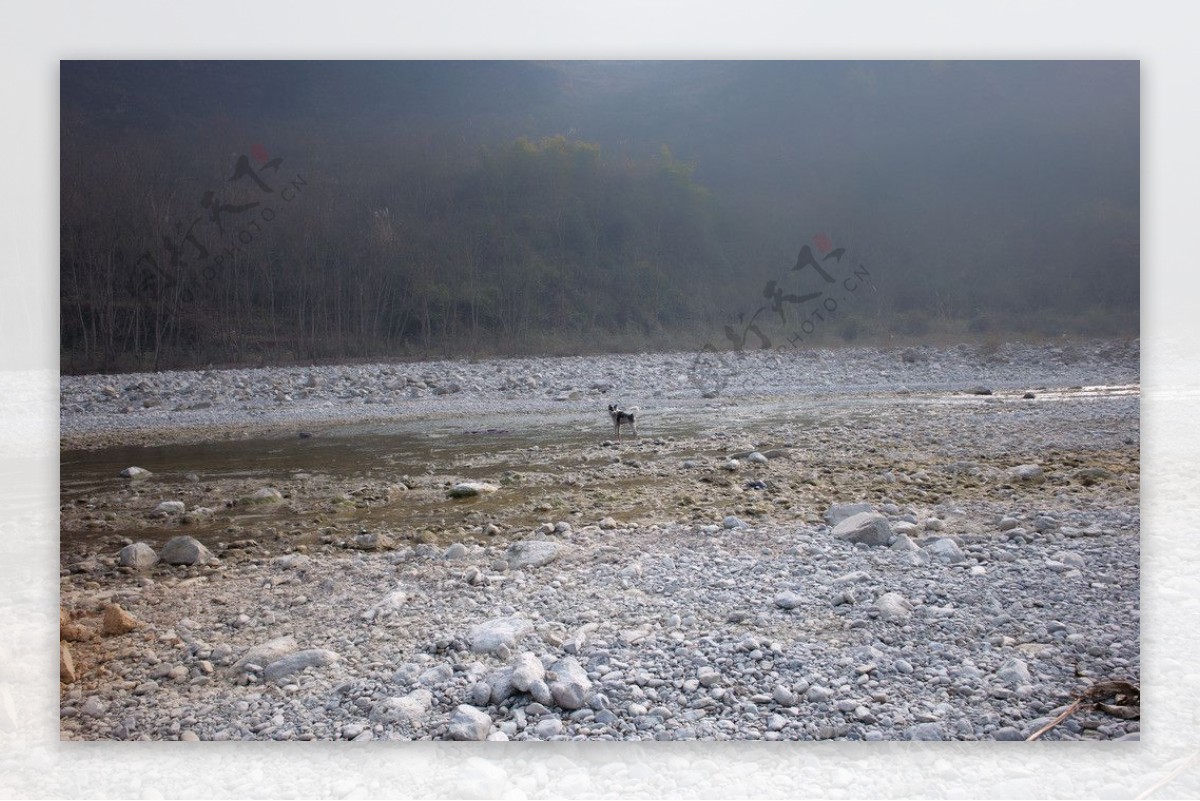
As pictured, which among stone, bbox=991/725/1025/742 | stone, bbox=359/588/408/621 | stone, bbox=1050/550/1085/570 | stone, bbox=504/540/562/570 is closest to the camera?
stone, bbox=991/725/1025/742

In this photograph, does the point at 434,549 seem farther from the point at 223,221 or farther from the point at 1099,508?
the point at 1099,508

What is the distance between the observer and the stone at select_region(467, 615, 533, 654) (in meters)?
2.92

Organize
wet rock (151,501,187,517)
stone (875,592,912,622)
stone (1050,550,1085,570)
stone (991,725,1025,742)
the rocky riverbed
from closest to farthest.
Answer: stone (991,725,1025,742) → the rocky riverbed → stone (875,592,912,622) → stone (1050,550,1085,570) → wet rock (151,501,187,517)

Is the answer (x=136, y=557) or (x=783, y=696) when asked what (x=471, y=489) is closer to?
(x=136, y=557)

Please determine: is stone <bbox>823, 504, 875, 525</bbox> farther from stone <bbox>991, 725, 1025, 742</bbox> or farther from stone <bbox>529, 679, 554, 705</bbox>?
stone <bbox>529, 679, 554, 705</bbox>

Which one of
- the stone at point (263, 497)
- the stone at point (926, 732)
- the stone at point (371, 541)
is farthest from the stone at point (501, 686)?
the stone at point (263, 497)

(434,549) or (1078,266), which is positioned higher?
(1078,266)

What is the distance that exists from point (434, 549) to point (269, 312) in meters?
1.27

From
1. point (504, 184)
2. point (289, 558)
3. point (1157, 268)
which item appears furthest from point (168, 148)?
point (1157, 268)

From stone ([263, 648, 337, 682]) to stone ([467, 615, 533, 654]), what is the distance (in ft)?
1.63

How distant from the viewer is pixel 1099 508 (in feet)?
11.3

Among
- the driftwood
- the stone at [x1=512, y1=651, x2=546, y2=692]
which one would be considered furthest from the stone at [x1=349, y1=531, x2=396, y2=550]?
the driftwood

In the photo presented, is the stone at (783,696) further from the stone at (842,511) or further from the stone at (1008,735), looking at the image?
the stone at (842,511)

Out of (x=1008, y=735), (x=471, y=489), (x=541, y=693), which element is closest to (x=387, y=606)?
(x=541, y=693)
